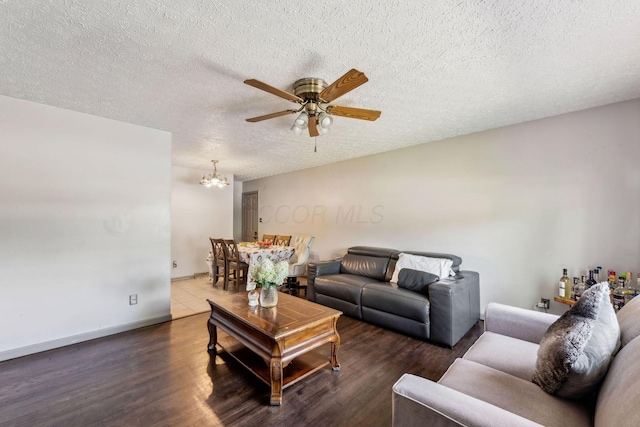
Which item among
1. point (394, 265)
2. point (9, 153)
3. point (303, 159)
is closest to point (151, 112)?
point (9, 153)

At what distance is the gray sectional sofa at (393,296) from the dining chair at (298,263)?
800 millimetres

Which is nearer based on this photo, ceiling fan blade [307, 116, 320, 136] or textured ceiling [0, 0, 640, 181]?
textured ceiling [0, 0, 640, 181]

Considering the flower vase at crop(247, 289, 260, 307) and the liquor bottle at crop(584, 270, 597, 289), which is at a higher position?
the liquor bottle at crop(584, 270, 597, 289)

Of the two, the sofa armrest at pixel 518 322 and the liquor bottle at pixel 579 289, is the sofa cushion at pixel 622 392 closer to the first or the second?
the sofa armrest at pixel 518 322

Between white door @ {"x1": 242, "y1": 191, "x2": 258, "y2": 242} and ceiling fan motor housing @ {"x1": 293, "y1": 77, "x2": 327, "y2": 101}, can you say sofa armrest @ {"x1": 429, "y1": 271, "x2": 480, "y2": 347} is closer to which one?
ceiling fan motor housing @ {"x1": 293, "y1": 77, "x2": 327, "y2": 101}

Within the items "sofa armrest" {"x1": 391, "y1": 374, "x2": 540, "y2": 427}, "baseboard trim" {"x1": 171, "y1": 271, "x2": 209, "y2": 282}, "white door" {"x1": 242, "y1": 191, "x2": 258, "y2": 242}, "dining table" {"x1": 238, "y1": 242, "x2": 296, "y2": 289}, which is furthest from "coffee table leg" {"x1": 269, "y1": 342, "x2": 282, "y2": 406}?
"white door" {"x1": 242, "y1": 191, "x2": 258, "y2": 242}

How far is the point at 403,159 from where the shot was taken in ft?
13.6

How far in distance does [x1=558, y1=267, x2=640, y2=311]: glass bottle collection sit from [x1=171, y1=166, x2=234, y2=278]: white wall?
244 inches

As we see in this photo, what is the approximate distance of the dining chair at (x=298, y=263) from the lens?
4641 mm

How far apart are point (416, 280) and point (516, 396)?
6.26 feet

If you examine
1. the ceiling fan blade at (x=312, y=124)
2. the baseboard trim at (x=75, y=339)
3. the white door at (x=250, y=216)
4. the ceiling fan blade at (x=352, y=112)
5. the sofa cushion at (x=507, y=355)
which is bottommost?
the baseboard trim at (x=75, y=339)

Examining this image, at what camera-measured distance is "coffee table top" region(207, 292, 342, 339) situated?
1.95 metres

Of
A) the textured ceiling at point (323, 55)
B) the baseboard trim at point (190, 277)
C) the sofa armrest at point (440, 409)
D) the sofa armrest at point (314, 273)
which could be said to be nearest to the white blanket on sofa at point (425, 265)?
the sofa armrest at point (314, 273)

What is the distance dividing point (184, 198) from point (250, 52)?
4.83 m
